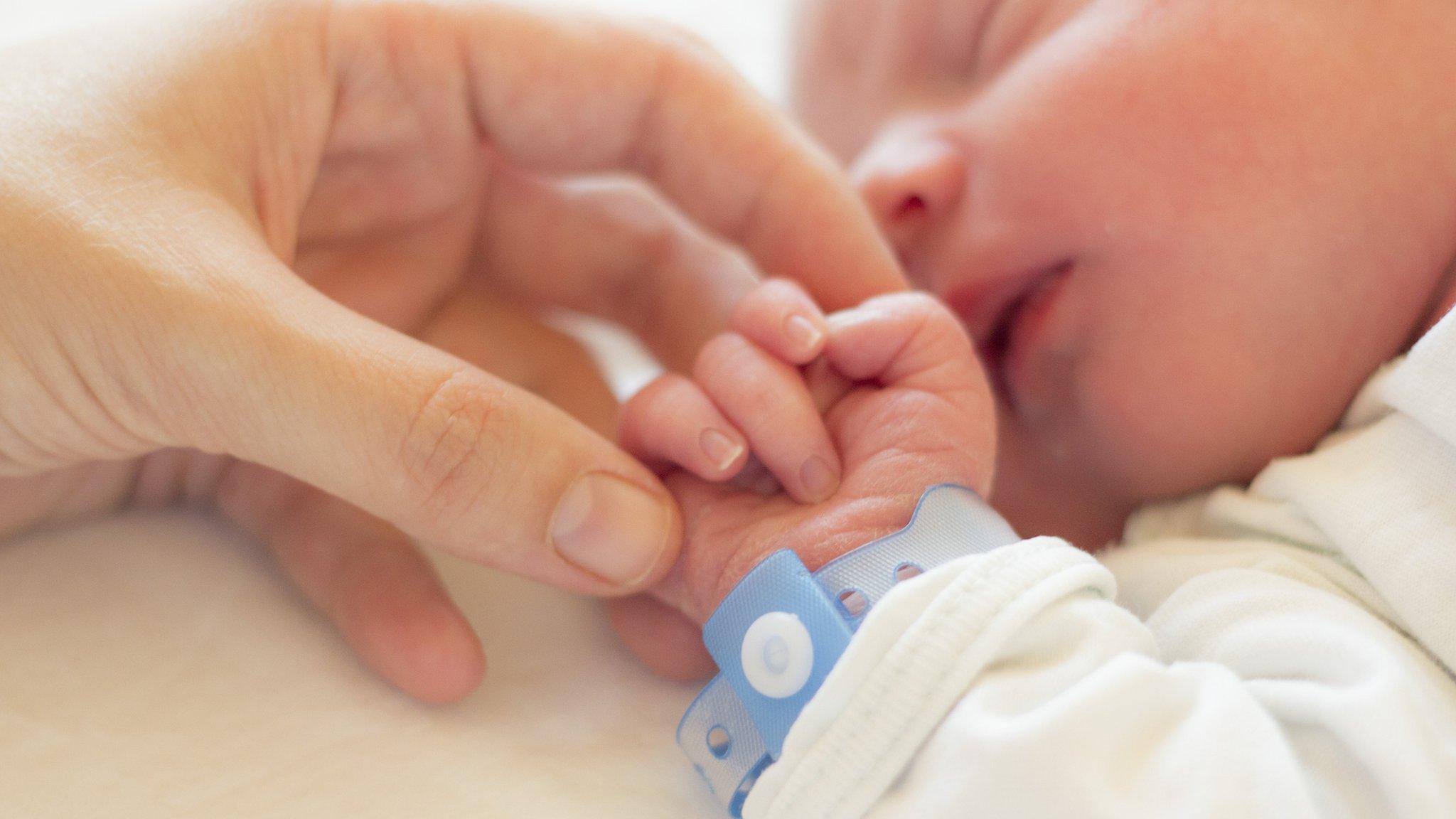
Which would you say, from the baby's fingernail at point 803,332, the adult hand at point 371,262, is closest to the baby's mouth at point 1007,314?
the adult hand at point 371,262

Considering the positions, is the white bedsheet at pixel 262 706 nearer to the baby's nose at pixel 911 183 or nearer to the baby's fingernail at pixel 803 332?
the baby's fingernail at pixel 803 332

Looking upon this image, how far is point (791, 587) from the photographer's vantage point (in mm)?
601

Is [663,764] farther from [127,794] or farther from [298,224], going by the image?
[298,224]

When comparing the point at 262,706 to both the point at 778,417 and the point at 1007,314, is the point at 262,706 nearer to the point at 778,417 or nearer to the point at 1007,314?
the point at 778,417

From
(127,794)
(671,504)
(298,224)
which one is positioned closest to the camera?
(127,794)

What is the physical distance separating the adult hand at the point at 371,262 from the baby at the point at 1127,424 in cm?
11

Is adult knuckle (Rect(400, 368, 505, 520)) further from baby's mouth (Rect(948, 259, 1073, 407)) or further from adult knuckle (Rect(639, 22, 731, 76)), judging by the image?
baby's mouth (Rect(948, 259, 1073, 407))

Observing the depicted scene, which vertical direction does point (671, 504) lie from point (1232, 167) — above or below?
below

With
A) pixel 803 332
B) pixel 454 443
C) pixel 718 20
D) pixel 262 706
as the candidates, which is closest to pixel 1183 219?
pixel 803 332

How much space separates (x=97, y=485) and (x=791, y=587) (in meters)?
0.51

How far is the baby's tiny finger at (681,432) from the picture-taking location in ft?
2.29

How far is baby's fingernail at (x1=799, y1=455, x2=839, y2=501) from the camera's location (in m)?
0.69

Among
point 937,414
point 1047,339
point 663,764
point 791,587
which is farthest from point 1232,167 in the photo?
point 663,764

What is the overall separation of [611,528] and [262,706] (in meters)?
0.23
